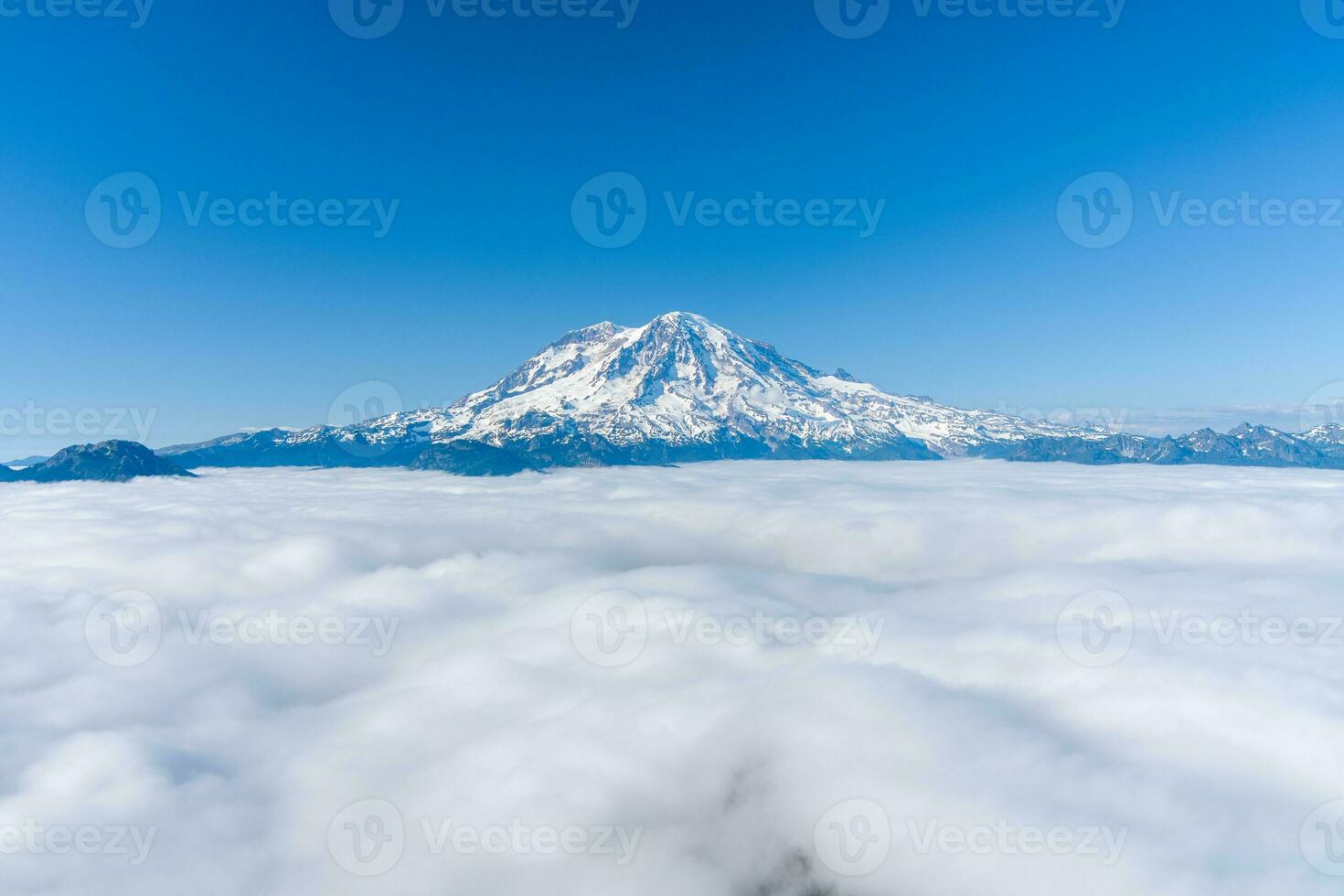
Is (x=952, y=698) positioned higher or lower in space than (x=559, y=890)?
higher

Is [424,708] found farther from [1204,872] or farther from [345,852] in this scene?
[1204,872]

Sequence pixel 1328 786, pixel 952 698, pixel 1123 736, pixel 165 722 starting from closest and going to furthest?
1. pixel 1328 786
2. pixel 1123 736
3. pixel 952 698
4. pixel 165 722

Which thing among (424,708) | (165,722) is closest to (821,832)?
(424,708)

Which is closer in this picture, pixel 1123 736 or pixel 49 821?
pixel 49 821

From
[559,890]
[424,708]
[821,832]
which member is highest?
[424,708]

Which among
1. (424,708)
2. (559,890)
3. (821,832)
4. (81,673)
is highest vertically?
(81,673)

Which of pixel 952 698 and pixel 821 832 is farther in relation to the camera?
pixel 821 832

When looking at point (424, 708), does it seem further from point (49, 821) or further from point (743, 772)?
point (743, 772)

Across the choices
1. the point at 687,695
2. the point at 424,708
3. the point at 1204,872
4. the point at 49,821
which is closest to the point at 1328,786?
the point at 1204,872

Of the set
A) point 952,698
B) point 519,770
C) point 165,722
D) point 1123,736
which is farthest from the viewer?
point 165,722
